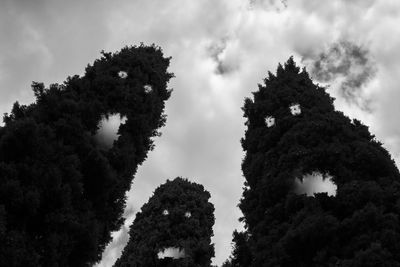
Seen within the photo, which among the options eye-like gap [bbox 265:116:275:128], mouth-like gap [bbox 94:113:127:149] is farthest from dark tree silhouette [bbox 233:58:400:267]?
mouth-like gap [bbox 94:113:127:149]

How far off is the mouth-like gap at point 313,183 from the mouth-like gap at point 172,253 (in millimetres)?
9842

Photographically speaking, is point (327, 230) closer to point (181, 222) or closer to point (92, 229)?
point (92, 229)

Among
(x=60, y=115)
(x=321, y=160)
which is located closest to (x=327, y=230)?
(x=321, y=160)

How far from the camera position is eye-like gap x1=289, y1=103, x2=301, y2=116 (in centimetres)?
2192

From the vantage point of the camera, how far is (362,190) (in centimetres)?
1627

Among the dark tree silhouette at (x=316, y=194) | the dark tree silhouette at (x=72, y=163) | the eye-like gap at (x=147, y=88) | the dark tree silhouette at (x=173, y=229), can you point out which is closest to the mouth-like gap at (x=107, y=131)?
the dark tree silhouette at (x=72, y=163)

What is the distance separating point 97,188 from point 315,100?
11540 mm

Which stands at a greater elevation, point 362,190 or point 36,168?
→ point 362,190

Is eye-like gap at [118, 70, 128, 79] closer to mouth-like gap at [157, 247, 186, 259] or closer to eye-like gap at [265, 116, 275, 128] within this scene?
eye-like gap at [265, 116, 275, 128]

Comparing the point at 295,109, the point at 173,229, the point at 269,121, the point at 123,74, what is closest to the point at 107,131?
the point at 123,74

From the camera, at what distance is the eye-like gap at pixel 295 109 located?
21917mm

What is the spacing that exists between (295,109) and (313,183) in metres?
4.99

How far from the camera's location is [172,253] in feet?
85.5

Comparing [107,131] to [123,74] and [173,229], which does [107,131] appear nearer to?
[123,74]
